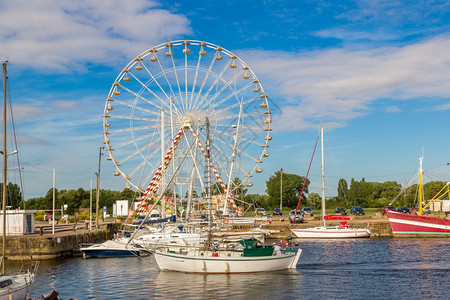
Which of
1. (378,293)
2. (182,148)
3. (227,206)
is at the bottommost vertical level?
(378,293)

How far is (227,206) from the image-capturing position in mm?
64500

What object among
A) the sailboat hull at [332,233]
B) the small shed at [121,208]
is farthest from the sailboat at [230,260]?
the small shed at [121,208]

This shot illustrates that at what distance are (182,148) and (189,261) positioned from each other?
23.7 metres

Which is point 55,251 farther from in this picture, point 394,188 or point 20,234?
point 394,188

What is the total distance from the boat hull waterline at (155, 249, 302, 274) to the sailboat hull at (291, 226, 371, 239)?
32777mm

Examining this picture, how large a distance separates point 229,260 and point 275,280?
3.71 meters

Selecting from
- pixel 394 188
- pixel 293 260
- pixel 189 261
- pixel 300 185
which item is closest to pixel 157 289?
pixel 189 261

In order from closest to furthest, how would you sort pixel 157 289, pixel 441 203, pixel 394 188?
pixel 157 289
pixel 441 203
pixel 394 188

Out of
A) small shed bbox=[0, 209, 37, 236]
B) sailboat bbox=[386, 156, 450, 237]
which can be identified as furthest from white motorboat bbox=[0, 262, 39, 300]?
sailboat bbox=[386, 156, 450, 237]

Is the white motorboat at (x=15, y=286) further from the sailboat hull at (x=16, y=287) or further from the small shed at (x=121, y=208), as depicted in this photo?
the small shed at (x=121, y=208)

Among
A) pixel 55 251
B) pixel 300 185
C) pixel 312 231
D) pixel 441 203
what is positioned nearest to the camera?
pixel 55 251

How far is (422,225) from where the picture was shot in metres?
72.9

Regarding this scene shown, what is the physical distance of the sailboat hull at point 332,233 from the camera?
72625mm

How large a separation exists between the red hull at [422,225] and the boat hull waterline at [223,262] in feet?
123
